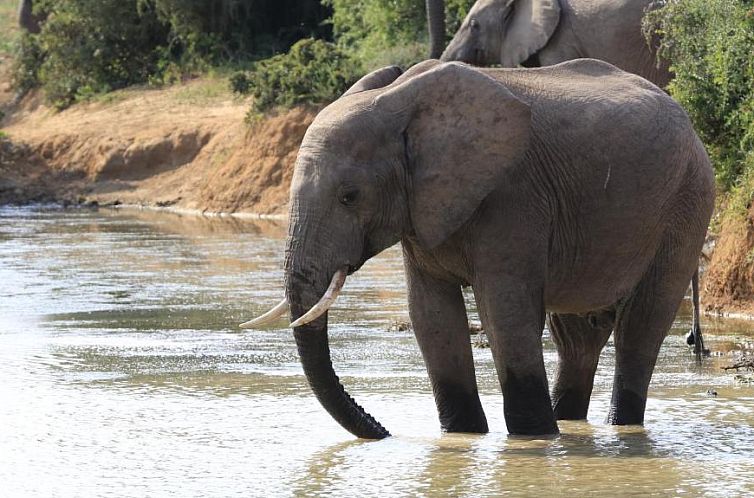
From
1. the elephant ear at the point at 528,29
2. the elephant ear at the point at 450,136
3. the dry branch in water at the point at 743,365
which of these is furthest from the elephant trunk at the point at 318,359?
the elephant ear at the point at 528,29

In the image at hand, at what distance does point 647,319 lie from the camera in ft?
27.7

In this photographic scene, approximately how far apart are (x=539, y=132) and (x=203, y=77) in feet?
82.5

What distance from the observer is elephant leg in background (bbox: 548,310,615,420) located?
28.5 ft

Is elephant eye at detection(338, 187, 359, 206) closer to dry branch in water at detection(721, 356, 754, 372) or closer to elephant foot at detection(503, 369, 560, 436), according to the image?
elephant foot at detection(503, 369, 560, 436)

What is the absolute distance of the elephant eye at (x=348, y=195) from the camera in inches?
286

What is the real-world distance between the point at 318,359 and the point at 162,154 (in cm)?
2209

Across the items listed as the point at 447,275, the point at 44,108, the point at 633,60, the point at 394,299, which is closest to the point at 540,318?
the point at 447,275

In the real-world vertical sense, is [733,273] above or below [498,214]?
below

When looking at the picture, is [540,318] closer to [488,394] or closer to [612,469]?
[612,469]

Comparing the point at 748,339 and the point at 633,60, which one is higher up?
the point at 633,60

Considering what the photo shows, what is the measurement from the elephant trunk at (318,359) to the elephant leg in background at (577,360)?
138 centimetres

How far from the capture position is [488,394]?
9.25 meters

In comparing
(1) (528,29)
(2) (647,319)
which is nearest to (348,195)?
(2) (647,319)

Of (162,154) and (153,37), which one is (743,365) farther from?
(153,37)
